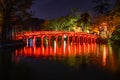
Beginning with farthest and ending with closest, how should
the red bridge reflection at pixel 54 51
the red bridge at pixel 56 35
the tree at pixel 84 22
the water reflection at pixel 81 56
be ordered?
the tree at pixel 84 22, the red bridge at pixel 56 35, the red bridge reflection at pixel 54 51, the water reflection at pixel 81 56

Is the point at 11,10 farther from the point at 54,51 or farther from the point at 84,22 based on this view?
the point at 84,22

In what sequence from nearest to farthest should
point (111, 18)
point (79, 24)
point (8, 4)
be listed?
point (8, 4)
point (111, 18)
point (79, 24)

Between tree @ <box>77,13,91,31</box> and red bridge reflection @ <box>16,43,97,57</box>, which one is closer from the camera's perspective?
red bridge reflection @ <box>16,43,97,57</box>

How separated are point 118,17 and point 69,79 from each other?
57252mm

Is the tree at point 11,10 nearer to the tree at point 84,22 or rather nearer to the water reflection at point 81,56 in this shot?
the water reflection at point 81,56

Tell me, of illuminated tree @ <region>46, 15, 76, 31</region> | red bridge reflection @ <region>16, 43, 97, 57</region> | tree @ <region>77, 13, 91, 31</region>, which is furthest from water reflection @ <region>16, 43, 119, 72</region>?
illuminated tree @ <region>46, 15, 76, 31</region>

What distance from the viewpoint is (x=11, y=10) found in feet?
227

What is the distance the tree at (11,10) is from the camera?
67250 mm

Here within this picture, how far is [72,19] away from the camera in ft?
405

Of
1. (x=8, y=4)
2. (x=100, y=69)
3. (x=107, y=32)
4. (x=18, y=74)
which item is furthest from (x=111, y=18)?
(x=18, y=74)

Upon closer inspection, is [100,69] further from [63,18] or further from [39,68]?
[63,18]

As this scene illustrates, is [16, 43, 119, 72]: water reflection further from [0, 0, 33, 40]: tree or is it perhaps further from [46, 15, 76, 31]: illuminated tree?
[46, 15, 76, 31]: illuminated tree

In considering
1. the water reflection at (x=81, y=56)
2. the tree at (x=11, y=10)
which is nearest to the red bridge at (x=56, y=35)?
the tree at (x=11, y=10)

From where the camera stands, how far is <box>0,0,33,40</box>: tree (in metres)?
67.2
